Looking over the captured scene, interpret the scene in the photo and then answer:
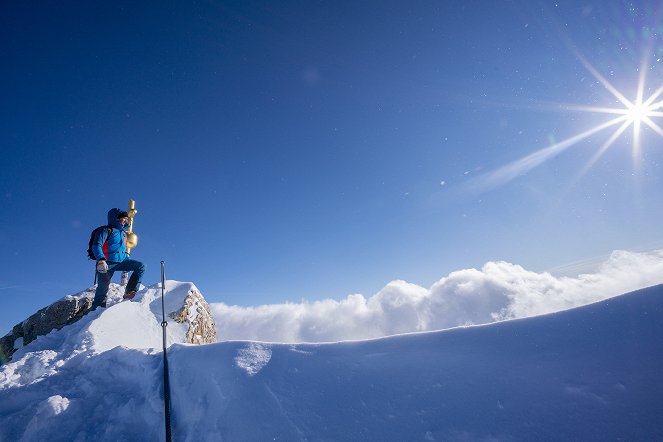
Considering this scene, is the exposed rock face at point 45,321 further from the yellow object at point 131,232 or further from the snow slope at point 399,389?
the snow slope at point 399,389

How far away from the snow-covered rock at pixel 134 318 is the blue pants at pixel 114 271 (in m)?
0.44

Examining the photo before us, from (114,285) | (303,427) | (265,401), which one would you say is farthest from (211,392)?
(114,285)

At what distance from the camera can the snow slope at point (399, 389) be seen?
2.81m

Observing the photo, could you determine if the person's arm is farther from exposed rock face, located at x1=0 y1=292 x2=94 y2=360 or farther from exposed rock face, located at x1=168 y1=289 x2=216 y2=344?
exposed rock face, located at x1=0 y1=292 x2=94 y2=360

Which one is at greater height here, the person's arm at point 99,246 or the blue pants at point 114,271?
the person's arm at point 99,246

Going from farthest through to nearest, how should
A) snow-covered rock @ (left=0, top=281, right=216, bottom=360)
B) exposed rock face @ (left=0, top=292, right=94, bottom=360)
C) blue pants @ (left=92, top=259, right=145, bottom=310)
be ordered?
1. exposed rock face @ (left=0, top=292, right=94, bottom=360)
2. blue pants @ (left=92, top=259, right=145, bottom=310)
3. snow-covered rock @ (left=0, top=281, right=216, bottom=360)

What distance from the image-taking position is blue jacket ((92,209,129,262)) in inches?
329

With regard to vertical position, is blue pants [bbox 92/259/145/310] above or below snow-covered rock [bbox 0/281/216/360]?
above

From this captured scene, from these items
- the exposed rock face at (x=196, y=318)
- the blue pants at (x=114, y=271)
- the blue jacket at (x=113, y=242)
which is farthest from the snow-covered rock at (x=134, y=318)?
the blue jacket at (x=113, y=242)

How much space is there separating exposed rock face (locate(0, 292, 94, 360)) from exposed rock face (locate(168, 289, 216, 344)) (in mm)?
3569

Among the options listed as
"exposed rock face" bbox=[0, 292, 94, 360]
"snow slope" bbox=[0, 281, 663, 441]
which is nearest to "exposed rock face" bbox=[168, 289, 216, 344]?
"exposed rock face" bbox=[0, 292, 94, 360]

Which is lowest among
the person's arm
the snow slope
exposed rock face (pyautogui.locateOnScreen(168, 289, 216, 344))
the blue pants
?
the snow slope

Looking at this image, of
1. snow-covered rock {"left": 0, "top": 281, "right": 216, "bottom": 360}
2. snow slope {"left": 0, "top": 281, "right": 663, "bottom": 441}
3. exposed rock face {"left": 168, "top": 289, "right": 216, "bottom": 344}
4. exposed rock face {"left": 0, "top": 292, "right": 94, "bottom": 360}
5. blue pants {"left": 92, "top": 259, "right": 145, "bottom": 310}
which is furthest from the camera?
exposed rock face {"left": 168, "top": 289, "right": 216, "bottom": 344}

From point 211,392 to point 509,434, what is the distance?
4.00 metres
